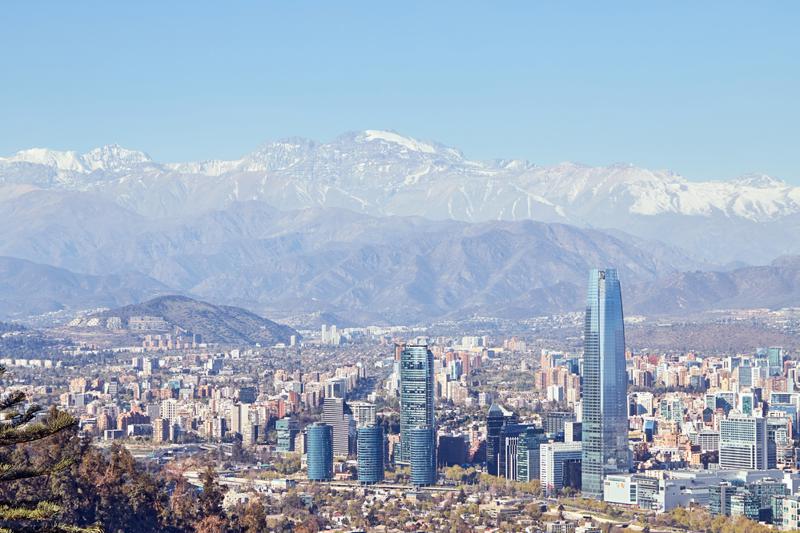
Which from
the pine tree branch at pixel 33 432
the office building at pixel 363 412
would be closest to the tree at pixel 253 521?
the pine tree branch at pixel 33 432

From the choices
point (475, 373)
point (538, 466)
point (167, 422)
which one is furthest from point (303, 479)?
point (475, 373)

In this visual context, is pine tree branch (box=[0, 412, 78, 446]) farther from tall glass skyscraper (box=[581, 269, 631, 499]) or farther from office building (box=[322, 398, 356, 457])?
office building (box=[322, 398, 356, 457])

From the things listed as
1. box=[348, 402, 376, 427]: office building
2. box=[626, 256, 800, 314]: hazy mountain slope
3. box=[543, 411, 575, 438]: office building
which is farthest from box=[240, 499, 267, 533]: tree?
box=[626, 256, 800, 314]: hazy mountain slope

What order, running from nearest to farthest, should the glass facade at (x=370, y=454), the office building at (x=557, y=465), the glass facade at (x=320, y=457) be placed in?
the office building at (x=557, y=465)
the glass facade at (x=370, y=454)
the glass facade at (x=320, y=457)

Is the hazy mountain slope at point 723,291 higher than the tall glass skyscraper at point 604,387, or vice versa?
the hazy mountain slope at point 723,291

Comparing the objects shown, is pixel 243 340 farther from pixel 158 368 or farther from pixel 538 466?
pixel 538 466

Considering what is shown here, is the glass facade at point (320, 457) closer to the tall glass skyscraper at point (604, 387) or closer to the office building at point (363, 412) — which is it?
the tall glass skyscraper at point (604, 387)
